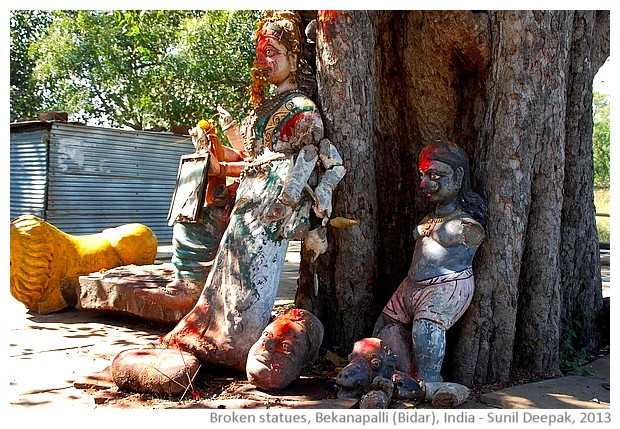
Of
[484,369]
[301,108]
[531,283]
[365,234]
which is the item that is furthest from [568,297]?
[301,108]

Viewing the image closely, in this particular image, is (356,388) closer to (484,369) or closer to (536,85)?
(484,369)

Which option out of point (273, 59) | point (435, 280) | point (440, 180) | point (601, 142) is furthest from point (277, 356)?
point (601, 142)

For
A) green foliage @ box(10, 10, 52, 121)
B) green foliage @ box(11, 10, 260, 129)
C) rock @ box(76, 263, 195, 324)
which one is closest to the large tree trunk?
rock @ box(76, 263, 195, 324)

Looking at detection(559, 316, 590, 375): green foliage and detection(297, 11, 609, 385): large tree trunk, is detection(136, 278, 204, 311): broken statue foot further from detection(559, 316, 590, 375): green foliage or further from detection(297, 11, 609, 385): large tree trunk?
detection(559, 316, 590, 375): green foliage

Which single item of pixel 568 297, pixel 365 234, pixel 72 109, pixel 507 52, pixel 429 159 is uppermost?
pixel 72 109

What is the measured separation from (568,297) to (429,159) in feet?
5.94

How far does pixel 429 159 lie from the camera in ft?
12.6

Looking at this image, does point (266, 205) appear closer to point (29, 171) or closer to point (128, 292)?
point (128, 292)

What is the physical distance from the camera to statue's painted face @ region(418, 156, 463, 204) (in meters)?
3.79

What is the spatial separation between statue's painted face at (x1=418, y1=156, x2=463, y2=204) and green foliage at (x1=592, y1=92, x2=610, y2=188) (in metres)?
19.0

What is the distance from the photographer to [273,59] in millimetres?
4152

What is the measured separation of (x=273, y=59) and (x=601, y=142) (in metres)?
21.4

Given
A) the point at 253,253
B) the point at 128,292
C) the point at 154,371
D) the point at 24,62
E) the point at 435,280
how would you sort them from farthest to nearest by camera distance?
the point at 24,62 → the point at 128,292 → the point at 253,253 → the point at 435,280 → the point at 154,371

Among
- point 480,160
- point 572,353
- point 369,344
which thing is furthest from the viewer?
point 572,353
